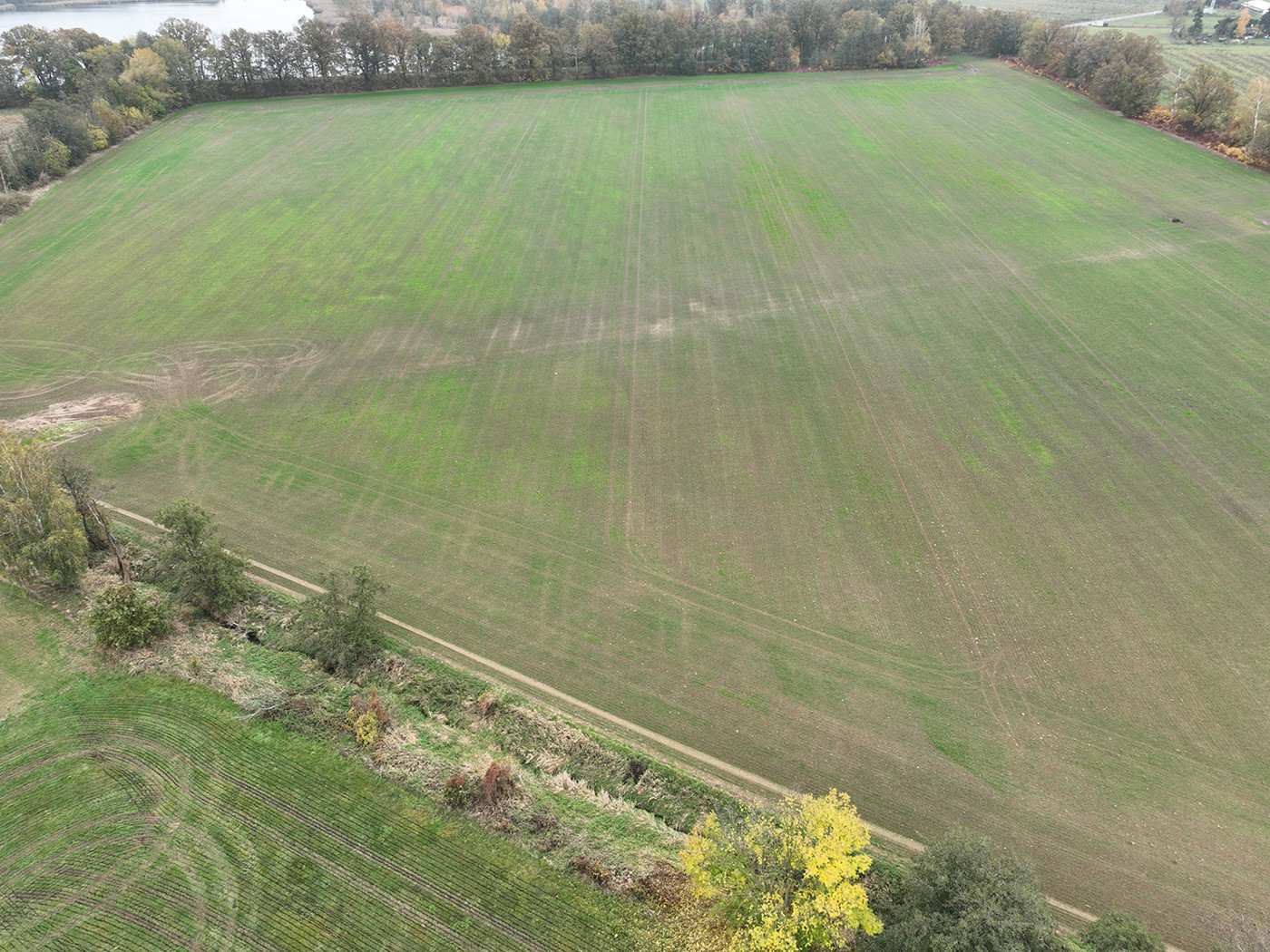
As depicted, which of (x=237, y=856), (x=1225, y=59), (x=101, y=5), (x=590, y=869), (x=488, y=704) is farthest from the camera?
(x=101, y=5)

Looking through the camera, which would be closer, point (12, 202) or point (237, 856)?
point (237, 856)

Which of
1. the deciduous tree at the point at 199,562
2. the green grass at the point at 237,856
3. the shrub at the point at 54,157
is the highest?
the shrub at the point at 54,157

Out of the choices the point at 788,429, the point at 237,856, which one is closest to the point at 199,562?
the point at 237,856

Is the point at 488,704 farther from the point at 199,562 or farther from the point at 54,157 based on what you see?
the point at 54,157

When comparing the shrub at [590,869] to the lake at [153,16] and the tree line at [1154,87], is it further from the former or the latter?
the lake at [153,16]

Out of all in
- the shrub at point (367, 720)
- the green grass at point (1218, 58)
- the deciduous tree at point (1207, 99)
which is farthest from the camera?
the green grass at point (1218, 58)

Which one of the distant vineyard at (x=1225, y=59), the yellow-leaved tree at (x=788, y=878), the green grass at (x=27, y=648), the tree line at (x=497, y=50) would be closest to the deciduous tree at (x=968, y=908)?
the yellow-leaved tree at (x=788, y=878)

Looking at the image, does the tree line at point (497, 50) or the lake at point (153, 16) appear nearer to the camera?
the tree line at point (497, 50)

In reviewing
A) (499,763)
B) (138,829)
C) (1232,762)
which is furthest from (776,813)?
(138,829)
